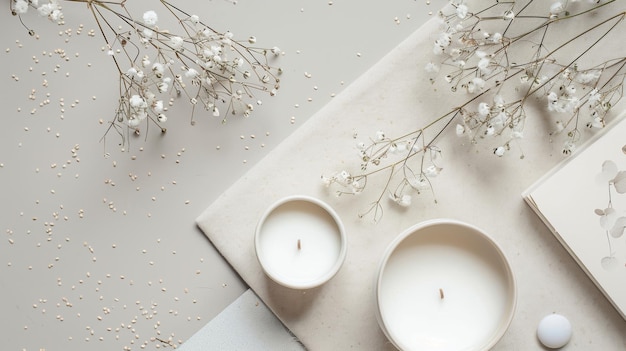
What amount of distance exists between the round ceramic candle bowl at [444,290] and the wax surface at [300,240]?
0.13 metres

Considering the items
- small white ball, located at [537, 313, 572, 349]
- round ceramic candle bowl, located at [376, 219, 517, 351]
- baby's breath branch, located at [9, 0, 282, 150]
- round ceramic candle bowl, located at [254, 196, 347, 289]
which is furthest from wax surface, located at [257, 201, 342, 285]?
small white ball, located at [537, 313, 572, 349]

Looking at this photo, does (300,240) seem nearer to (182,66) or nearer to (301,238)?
(301,238)

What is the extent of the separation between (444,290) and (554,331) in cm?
25

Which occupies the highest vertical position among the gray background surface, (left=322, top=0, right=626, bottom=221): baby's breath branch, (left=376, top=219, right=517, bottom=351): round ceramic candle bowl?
the gray background surface

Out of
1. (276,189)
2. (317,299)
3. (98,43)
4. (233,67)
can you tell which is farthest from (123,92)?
(317,299)

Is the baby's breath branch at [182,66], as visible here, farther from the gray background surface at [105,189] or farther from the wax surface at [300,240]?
the wax surface at [300,240]

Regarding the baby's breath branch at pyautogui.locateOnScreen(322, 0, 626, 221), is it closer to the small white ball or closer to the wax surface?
the wax surface

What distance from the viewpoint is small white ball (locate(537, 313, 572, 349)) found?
1309mm

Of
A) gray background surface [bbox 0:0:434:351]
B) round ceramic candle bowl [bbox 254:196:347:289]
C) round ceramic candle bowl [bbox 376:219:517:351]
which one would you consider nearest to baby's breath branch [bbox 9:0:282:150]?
gray background surface [bbox 0:0:434:351]

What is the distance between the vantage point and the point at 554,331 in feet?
4.29

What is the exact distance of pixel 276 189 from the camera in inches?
52.4

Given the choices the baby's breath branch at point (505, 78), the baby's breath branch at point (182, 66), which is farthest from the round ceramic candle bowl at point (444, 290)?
the baby's breath branch at point (182, 66)

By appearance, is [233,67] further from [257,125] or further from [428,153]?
[428,153]

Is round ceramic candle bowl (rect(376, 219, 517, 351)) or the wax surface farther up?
the wax surface
